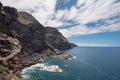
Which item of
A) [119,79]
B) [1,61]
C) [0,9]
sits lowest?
[119,79]

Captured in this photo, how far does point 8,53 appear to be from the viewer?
92688mm

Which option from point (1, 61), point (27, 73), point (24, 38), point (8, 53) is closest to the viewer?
point (1, 61)

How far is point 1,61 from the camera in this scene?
8212 centimetres

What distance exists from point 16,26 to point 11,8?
29.3m

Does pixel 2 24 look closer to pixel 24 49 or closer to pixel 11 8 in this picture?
pixel 11 8

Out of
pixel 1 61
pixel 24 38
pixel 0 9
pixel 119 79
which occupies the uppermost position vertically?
pixel 0 9

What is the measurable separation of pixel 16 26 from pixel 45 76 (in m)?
79.2

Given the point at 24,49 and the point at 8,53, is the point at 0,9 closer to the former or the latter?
the point at 8,53

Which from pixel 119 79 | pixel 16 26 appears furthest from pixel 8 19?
pixel 119 79

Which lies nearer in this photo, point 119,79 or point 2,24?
point 119,79

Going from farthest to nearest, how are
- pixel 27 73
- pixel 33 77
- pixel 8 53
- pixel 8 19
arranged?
pixel 8 19 → pixel 27 73 → pixel 33 77 → pixel 8 53

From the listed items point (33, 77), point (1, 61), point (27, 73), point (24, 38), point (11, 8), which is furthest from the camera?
point (24, 38)

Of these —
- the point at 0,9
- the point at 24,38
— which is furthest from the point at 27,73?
the point at 24,38

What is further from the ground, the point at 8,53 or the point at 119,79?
the point at 8,53
